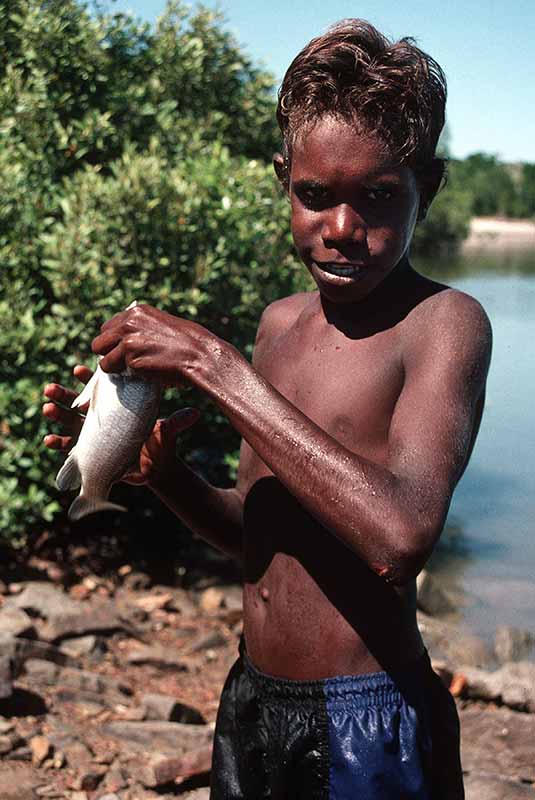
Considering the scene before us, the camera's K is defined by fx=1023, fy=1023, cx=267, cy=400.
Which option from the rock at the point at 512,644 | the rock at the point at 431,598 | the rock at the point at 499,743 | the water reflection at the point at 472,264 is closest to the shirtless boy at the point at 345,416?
the rock at the point at 499,743

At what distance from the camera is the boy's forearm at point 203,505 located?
249 centimetres

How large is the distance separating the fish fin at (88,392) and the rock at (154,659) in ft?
9.28

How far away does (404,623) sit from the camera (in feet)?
7.07

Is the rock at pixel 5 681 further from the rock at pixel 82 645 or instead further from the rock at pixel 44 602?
the rock at pixel 44 602

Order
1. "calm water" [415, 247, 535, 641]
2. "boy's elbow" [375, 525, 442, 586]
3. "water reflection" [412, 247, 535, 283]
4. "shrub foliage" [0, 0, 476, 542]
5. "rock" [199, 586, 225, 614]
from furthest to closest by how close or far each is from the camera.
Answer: "water reflection" [412, 247, 535, 283] < "calm water" [415, 247, 535, 641] < "rock" [199, 586, 225, 614] < "shrub foliage" [0, 0, 476, 542] < "boy's elbow" [375, 525, 442, 586]

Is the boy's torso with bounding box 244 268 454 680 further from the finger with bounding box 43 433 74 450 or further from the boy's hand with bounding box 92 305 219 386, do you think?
the finger with bounding box 43 433 74 450

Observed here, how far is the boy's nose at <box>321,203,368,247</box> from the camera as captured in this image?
2014 millimetres

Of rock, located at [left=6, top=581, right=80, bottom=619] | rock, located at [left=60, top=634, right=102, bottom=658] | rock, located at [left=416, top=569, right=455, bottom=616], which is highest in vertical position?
rock, located at [left=6, top=581, right=80, bottom=619]

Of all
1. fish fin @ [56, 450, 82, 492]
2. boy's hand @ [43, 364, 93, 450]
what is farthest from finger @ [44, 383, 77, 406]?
fish fin @ [56, 450, 82, 492]

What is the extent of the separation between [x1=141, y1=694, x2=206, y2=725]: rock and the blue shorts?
1.93m

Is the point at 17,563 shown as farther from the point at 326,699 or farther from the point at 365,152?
the point at 365,152

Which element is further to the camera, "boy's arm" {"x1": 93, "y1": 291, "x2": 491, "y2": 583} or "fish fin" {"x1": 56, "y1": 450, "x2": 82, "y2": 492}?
"fish fin" {"x1": 56, "y1": 450, "x2": 82, "y2": 492}

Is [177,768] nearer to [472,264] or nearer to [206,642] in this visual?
[206,642]

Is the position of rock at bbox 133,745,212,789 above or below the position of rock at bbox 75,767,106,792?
above
